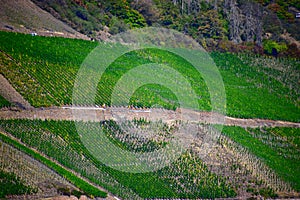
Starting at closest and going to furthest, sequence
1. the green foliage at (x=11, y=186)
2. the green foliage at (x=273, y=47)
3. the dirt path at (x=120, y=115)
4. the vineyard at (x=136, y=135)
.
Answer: the green foliage at (x=11, y=186) → the vineyard at (x=136, y=135) → the dirt path at (x=120, y=115) → the green foliage at (x=273, y=47)

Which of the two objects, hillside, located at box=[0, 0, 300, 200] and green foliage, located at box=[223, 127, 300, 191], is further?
green foliage, located at box=[223, 127, 300, 191]

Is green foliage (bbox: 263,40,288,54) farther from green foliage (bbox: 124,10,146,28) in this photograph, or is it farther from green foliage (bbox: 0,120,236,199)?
green foliage (bbox: 0,120,236,199)

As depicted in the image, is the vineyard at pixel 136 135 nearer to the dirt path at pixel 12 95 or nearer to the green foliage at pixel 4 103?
the green foliage at pixel 4 103

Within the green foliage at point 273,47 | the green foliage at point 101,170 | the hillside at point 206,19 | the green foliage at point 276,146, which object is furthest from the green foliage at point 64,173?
the green foliage at point 273,47

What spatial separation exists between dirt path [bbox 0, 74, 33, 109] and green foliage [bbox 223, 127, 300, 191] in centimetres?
1217

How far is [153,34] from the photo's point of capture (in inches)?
2259

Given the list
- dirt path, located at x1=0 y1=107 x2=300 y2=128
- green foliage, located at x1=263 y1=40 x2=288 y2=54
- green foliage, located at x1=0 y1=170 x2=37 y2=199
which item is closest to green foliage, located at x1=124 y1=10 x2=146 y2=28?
green foliage, located at x1=263 y1=40 x2=288 y2=54

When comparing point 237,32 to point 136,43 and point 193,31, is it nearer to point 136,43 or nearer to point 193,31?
point 193,31

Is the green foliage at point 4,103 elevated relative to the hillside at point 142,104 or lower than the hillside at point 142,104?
elevated

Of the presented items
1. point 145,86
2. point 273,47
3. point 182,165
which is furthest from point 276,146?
point 273,47

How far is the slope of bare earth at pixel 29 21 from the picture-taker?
48.7 meters

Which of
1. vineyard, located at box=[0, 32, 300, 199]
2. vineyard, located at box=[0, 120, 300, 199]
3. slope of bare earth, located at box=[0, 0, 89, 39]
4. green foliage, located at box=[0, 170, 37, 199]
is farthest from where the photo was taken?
slope of bare earth, located at box=[0, 0, 89, 39]

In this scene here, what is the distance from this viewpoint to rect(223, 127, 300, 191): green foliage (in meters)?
A: 43.6

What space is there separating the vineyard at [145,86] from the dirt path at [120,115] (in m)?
0.54
